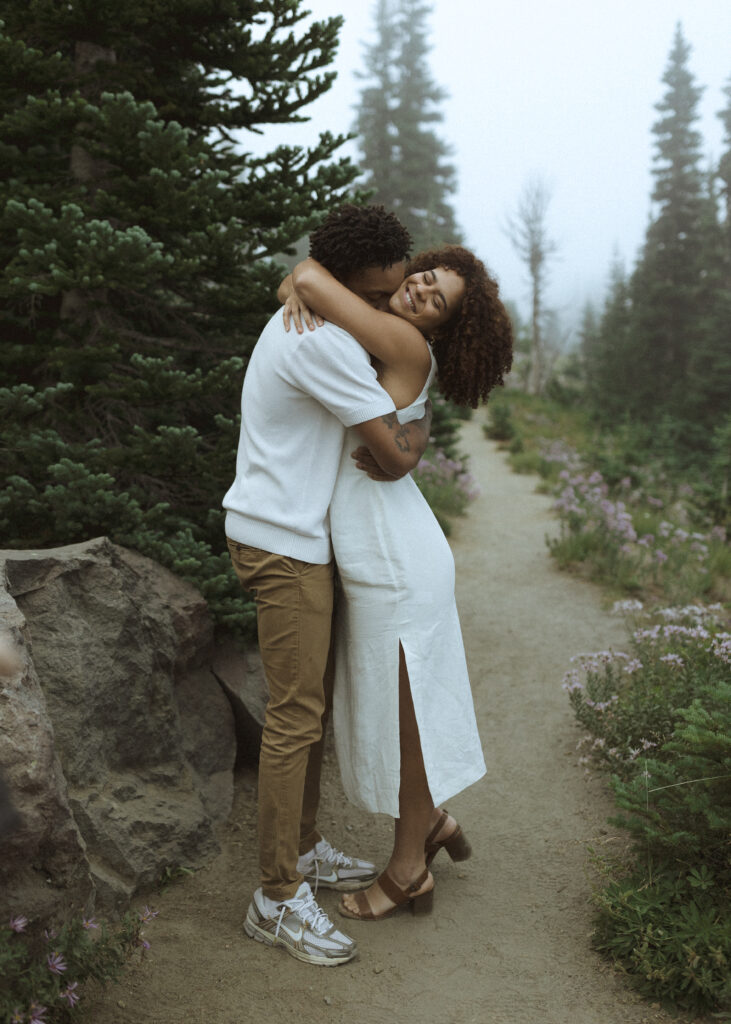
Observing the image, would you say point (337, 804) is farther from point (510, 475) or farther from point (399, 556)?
point (510, 475)

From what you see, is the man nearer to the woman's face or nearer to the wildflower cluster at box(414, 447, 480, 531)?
the woman's face

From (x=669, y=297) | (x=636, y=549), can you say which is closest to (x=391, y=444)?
(x=636, y=549)

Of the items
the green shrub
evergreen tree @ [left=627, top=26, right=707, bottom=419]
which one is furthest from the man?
evergreen tree @ [left=627, top=26, right=707, bottom=419]

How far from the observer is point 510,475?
13.1 metres

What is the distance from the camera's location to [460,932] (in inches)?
109

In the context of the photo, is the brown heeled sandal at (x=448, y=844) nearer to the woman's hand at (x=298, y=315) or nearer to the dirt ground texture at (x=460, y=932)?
the dirt ground texture at (x=460, y=932)

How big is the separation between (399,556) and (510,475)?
425 inches

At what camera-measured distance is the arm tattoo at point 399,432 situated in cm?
239

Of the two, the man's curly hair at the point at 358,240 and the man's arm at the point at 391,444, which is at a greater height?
the man's curly hair at the point at 358,240

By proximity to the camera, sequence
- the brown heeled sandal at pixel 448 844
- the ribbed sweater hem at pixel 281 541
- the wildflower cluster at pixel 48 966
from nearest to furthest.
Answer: the wildflower cluster at pixel 48 966, the ribbed sweater hem at pixel 281 541, the brown heeled sandal at pixel 448 844

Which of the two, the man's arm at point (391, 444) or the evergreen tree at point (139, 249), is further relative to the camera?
the evergreen tree at point (139, 249)

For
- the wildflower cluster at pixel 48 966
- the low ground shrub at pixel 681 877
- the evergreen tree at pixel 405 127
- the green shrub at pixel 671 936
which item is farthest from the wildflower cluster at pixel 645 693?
the evergreen tree at pixel 405 127

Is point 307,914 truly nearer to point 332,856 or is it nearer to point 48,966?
point 332,856

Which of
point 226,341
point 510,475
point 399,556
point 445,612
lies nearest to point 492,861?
point 445,612
